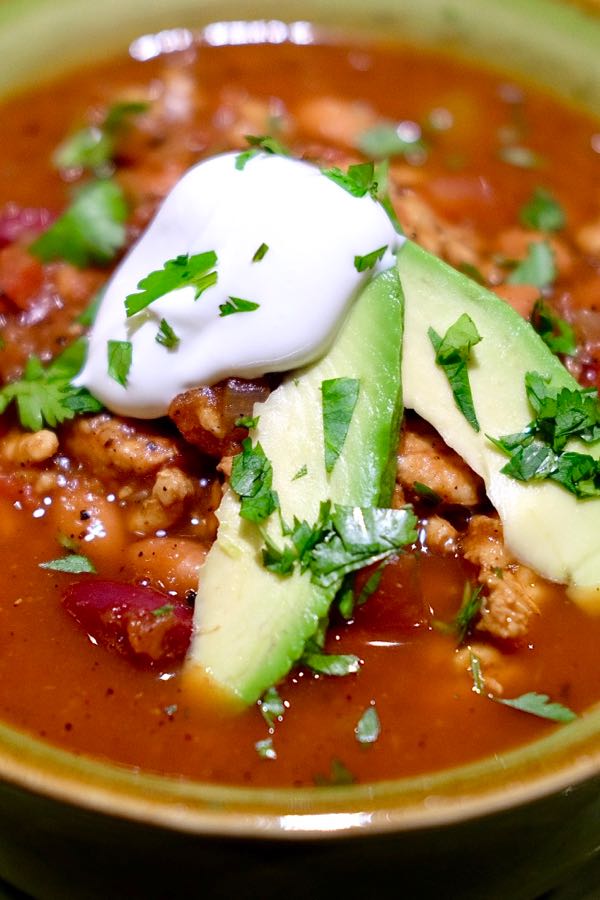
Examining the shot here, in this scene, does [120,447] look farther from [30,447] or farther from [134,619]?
[134,619]

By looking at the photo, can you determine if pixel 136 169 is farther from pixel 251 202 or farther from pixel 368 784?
pixel 368 784

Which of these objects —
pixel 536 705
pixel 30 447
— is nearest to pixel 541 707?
pixel 536 705

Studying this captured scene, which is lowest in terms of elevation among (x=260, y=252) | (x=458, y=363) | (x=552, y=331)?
(x=552, y=331)

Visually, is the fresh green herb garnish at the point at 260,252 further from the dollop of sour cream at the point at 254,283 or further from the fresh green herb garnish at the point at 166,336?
the fresh green herb garnish at the point at 166,336

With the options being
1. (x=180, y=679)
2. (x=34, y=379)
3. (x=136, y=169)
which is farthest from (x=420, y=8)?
(x=180, y=679)

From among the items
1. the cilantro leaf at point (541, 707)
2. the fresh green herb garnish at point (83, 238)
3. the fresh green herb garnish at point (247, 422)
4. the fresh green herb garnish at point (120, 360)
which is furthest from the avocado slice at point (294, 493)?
the fresh green herb garnish at point (83, 238)

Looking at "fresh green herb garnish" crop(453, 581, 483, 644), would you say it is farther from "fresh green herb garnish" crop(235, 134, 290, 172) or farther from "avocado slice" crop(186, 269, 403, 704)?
"fresh green herb garnish" crop(235, 134, 290, 172)

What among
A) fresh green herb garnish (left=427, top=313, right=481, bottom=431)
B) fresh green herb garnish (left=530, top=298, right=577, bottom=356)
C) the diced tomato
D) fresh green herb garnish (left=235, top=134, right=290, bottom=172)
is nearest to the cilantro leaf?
fresh green herb garnish (left=427, top=313, right=481, bottom=431)
